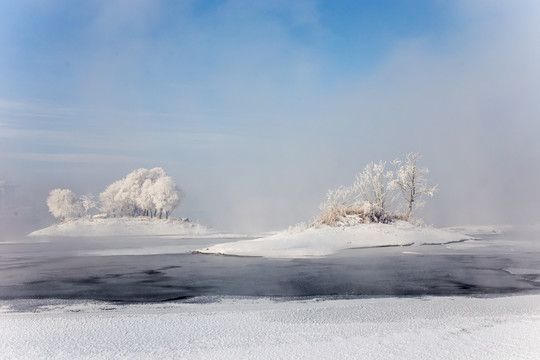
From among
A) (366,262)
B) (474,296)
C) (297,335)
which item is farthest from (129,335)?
(366,262)

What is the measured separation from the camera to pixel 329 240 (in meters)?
18.0

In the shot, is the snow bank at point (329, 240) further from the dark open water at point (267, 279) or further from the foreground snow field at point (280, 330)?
the foreground snow field at point (280, 330)

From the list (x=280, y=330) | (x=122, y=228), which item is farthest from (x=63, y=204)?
(x=280, y=330)

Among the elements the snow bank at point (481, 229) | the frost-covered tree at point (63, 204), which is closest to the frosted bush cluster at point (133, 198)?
the frost-covered tree at point (63, 204)

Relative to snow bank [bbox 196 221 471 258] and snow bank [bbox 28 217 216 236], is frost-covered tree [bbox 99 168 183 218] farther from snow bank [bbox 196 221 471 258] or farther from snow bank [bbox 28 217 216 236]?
snow bank [bbox 196 221 471 258]

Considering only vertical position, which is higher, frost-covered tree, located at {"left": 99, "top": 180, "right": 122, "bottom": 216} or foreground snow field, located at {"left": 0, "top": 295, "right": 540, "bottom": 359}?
frost-covered tree, located at {"left": 99, "top": 180, "right": 122, "bottom": 216}

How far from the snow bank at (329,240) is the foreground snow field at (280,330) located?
907 cm

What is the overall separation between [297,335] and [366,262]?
8018 mm

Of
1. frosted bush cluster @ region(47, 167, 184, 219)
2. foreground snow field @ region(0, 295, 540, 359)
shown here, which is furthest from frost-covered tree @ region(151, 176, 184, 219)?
foreground snow field @ region(0, 295, 540, 359)

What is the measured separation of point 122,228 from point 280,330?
122 ft

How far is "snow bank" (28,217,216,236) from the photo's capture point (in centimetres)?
3816

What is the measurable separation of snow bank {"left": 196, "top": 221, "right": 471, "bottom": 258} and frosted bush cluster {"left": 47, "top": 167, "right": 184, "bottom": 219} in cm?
2905

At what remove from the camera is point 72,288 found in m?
7.77

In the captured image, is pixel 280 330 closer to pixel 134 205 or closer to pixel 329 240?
pixel 329 240
